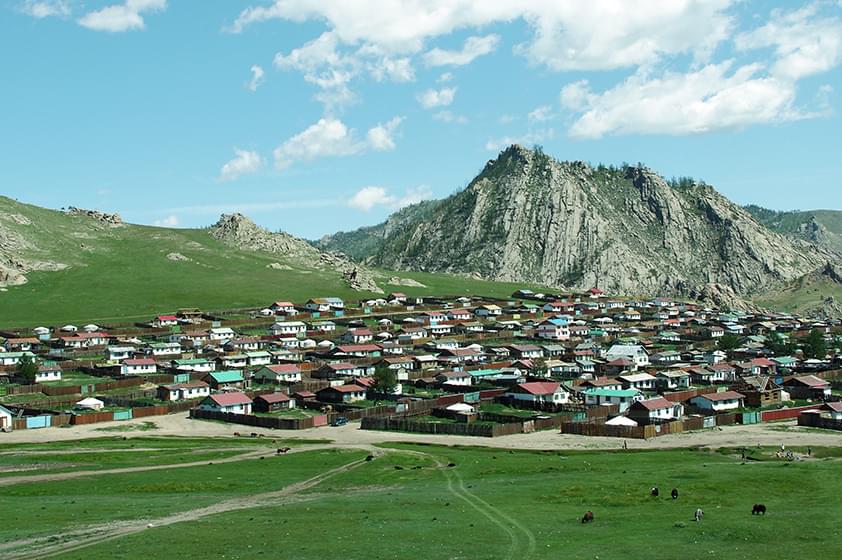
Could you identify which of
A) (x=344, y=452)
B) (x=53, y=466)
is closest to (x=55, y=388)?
(x=53, y=466)

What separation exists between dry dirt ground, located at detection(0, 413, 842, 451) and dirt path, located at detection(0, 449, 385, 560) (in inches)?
1003

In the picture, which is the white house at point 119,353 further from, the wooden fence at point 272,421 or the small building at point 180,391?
the wooden fence at point 272,421

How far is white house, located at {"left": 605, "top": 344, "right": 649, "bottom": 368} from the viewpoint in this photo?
139 meters

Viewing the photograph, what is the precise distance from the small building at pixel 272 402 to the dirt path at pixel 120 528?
43.4 meters

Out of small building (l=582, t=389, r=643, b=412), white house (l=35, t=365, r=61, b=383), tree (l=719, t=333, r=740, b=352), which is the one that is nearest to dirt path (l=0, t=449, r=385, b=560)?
small building (l=582, t=389, r=643, b=412)

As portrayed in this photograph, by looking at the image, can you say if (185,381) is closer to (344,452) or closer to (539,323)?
(344,452)

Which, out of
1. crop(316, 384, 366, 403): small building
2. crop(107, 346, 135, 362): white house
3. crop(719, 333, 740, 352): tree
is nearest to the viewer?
crop(316, 384, 366, 403): small building

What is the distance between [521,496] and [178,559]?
22.1 m

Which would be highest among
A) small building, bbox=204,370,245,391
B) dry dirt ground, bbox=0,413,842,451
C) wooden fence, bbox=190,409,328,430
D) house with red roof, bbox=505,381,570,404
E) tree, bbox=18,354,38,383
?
tree, bbox=18,354,38,383

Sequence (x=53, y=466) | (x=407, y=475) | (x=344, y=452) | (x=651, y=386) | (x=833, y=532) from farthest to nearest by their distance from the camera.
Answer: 1. (x=651, y=386)
2. (x=344, y=452)
3. (x=53, y=466)
4. (x=407, y=475)
5. (x=833, y=532)

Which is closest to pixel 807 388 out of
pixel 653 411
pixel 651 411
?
pixel 653 411

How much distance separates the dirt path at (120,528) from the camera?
39.2 m

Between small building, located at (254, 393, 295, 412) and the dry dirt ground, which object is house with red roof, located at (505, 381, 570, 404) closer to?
the dry dirt ground

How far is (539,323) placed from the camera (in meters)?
191
